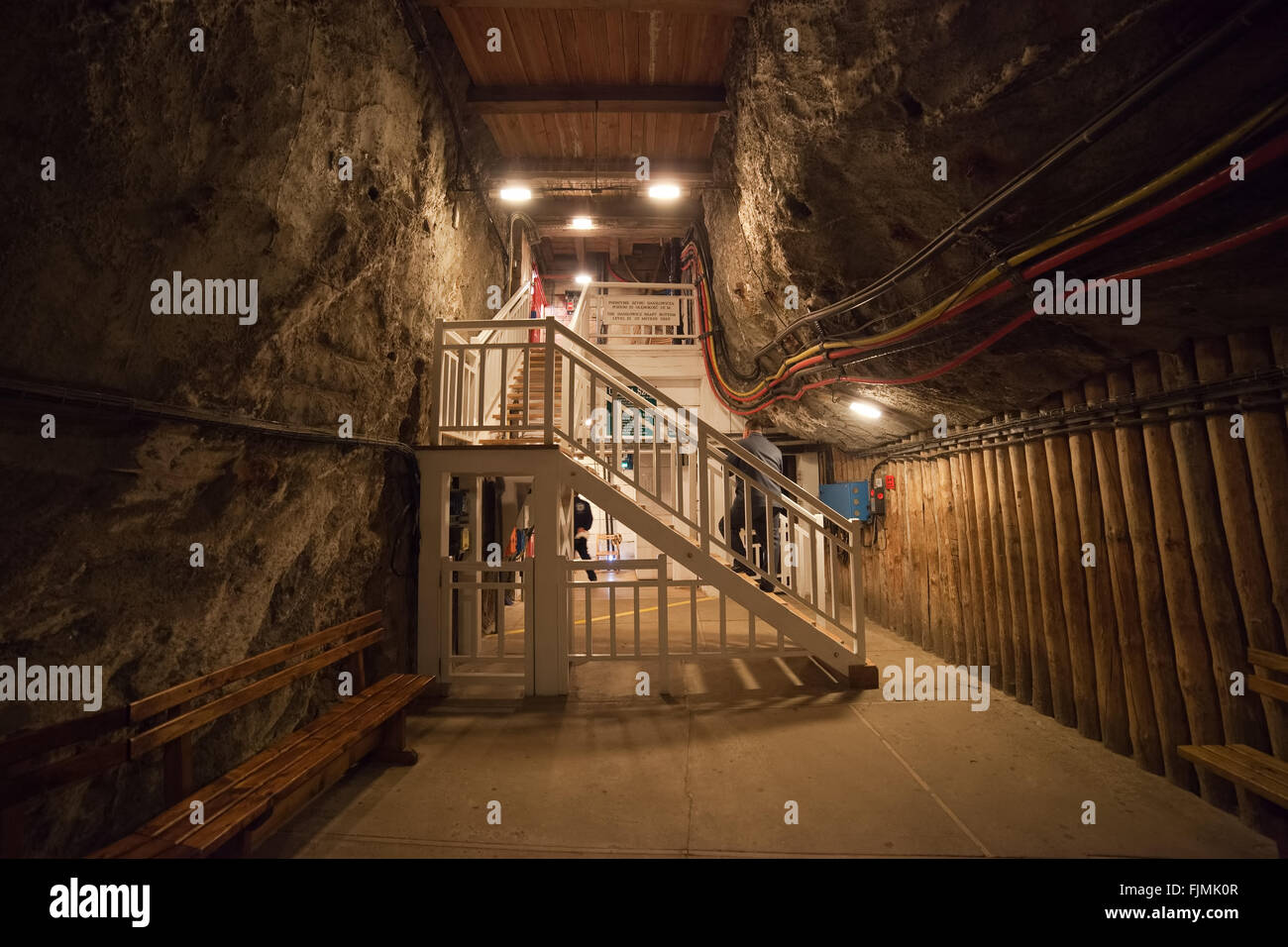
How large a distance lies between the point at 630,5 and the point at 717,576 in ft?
19.1

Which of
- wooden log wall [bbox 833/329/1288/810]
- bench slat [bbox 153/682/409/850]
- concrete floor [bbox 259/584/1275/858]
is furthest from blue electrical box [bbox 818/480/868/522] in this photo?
bench slat [bbox 153/682/409/850]

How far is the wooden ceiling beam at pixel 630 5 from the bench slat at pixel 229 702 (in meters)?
6.30

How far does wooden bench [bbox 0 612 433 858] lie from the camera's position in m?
1.97

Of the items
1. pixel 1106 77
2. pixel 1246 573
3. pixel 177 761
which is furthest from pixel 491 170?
pixel 1246 573

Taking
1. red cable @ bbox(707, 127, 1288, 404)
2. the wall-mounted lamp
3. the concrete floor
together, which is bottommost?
the concrete floor

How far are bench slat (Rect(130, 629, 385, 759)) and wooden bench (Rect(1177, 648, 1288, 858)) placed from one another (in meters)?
5.36

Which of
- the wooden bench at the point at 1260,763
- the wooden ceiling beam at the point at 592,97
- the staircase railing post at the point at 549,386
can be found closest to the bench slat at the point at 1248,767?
the wooden bench at the point at 1260,763

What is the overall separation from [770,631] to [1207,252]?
19.3ft

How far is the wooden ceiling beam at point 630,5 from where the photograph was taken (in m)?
4.91

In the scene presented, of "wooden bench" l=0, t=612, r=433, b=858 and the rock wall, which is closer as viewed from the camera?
"wooden bench" l=0, t=612, r=433, b=858

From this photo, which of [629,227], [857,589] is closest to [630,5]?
[629,227]

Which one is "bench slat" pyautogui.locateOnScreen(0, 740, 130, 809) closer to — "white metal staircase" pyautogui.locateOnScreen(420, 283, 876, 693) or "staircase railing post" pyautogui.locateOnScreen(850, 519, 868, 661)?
"white metal staircase" pyautogui.locateOnScreen(420, 283, 876, 693)

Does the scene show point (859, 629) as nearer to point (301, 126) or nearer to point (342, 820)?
point (342, 820)

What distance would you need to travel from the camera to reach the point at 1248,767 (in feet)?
8.38
